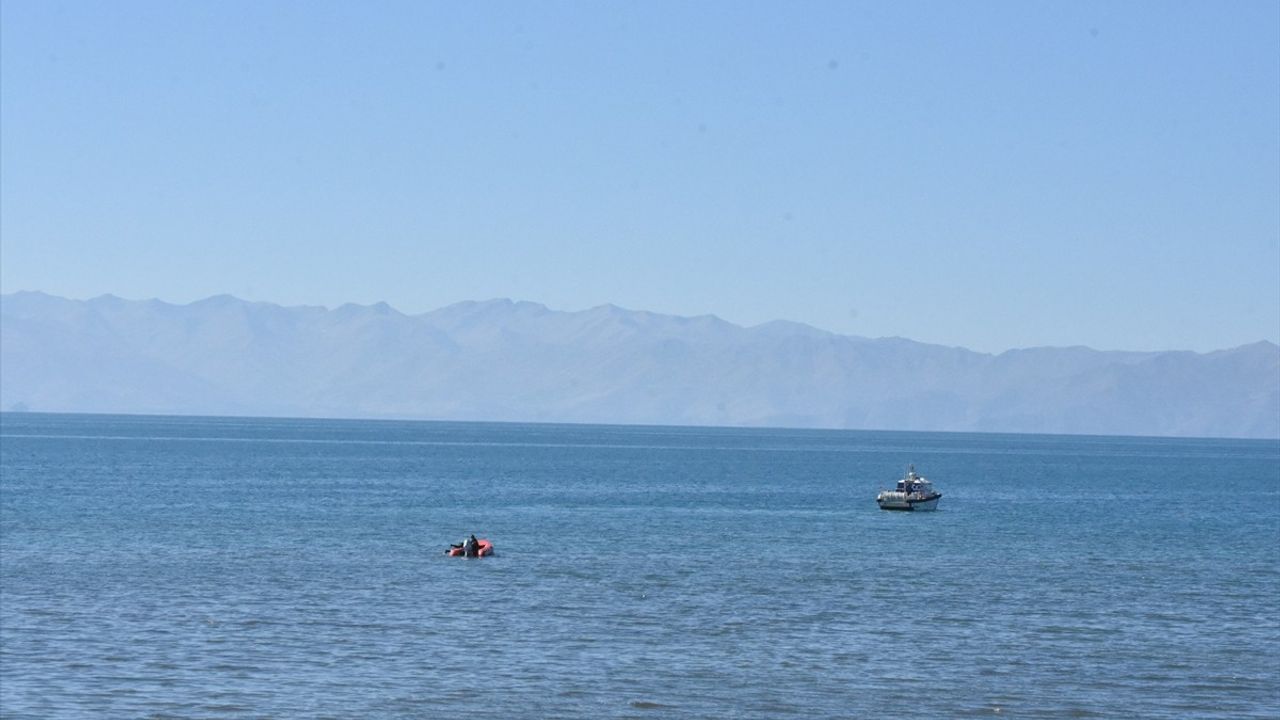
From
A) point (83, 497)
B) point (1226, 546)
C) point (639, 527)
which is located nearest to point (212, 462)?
point (83, 497)

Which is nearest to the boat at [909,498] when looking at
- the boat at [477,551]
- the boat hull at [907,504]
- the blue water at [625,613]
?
the boat hull at [907,504]

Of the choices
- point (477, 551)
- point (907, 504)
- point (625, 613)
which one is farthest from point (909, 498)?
point (625, 613)

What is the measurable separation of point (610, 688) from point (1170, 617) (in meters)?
22.2

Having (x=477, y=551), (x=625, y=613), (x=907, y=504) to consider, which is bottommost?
(x=625, y=613)

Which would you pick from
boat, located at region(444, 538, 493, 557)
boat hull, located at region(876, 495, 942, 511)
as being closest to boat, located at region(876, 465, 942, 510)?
boat hull, located at region(876, 495, 942, 511)

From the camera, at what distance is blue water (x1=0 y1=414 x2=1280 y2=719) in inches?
1513

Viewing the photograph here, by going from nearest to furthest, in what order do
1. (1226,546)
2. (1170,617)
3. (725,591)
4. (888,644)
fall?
(888,644), (1170,617), (725,591), (1226,546)

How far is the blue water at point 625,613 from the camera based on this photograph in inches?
1513

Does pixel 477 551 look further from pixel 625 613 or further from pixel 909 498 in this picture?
pixel 909 498

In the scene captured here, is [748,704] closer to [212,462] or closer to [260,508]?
[260,508]

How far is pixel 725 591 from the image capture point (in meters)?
57.2

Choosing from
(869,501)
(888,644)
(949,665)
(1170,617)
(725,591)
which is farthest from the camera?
(869,501)

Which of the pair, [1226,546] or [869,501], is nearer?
[1226,546]

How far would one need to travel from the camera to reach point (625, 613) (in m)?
51.3
